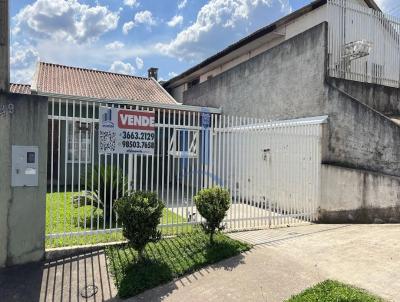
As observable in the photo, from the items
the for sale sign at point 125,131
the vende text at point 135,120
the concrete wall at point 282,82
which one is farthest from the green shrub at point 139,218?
the concrete wall at point 282,82

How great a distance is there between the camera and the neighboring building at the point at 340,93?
8016 mm

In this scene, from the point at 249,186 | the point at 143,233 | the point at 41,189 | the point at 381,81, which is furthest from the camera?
the point at 381,81

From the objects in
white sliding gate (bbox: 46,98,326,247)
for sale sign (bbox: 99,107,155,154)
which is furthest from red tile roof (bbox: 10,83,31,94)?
for sale sign (bbox: 99,107,155,154)

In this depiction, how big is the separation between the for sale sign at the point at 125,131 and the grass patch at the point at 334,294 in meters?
3.42

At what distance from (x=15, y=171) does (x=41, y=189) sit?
1.48ft

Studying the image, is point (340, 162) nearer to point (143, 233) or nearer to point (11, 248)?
point (143, 233)

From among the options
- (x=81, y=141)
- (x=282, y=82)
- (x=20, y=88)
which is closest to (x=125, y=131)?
(x=81, y=141)

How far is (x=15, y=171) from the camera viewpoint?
4.86 metres

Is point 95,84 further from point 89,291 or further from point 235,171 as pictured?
point 89,291

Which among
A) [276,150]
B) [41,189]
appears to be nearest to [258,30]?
[276,150]

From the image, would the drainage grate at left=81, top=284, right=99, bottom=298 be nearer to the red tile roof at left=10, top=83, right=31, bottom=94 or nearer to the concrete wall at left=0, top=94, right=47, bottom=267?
the concrete wall at left=0, top=94, right=47, bottom=267

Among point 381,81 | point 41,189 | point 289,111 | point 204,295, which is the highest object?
point 381,81

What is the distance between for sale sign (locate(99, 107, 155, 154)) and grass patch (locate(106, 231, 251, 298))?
1661 millimetres

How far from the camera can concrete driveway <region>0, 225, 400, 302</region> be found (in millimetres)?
4156
